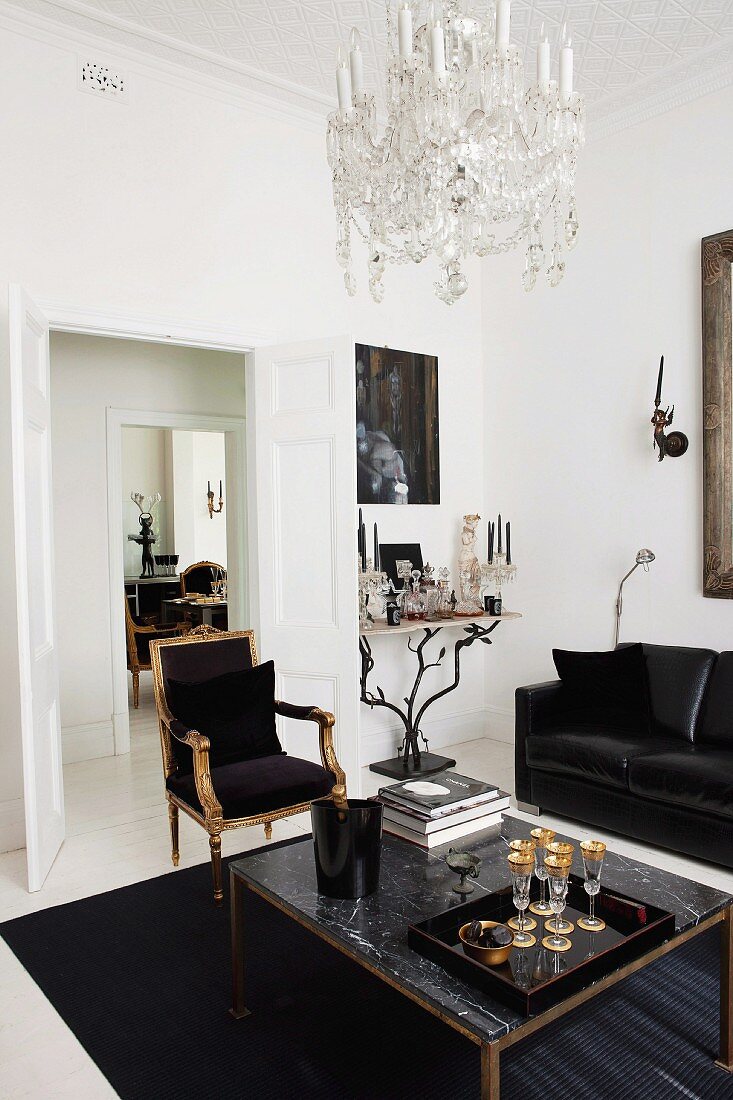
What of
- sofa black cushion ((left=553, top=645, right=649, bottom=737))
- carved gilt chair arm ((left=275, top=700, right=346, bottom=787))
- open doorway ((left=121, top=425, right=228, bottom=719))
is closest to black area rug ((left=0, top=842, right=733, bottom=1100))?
carved gilt chair arm ((left=275, top=700, right=346, bottom=787))

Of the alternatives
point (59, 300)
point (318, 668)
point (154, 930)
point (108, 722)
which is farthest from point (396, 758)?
point (59, 300)

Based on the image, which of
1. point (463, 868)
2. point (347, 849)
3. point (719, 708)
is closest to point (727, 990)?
point (463, 868)

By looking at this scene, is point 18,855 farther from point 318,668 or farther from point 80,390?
point 80,390

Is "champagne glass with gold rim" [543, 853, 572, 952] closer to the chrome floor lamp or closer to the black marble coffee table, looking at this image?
the black marble coffee table

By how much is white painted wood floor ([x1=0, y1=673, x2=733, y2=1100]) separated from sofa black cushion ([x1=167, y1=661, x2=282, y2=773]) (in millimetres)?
481

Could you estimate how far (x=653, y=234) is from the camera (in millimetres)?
4539

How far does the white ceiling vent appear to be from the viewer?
12.7ft

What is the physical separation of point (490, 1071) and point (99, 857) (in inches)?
98.8

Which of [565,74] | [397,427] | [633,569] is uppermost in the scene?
[565,74]

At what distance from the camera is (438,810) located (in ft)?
8.50

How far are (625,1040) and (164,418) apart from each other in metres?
4.69

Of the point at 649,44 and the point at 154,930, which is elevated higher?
the point at 649,44

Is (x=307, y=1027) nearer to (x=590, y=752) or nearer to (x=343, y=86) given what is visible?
(x=590, y=752)

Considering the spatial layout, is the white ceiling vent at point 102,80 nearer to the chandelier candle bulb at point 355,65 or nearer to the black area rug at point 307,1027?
the chandelier candle bulb at point 355,65
